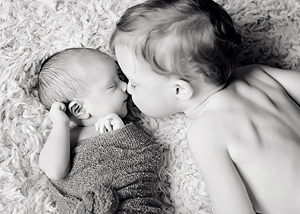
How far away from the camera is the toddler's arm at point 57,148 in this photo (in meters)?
1.45

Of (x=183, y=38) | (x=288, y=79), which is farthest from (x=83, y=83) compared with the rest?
(x=288, y=79)

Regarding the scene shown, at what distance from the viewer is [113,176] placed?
56.6 inches

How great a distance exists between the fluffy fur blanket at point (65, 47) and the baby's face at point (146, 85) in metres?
0.20

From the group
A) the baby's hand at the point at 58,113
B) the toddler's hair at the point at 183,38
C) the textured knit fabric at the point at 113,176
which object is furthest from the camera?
the baby's hand at the point at 58,113

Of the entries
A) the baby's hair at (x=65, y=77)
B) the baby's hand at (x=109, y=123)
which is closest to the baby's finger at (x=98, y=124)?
the baby's hand at (x=109, y=123)

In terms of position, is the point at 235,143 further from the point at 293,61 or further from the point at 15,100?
the point at 15,100

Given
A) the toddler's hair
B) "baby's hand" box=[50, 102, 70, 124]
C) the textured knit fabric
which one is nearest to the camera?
the toddler's hair

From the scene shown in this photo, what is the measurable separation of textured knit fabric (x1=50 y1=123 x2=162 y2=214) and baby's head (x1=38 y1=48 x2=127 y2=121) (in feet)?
0.36

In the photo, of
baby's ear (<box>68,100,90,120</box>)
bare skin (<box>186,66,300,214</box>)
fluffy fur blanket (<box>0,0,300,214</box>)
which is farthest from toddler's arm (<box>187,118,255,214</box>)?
baby's ear (<box>68,100,90,120</box>)

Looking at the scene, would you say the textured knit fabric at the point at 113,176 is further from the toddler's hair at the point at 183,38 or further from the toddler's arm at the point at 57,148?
the toddler's hair at the point at 183,38

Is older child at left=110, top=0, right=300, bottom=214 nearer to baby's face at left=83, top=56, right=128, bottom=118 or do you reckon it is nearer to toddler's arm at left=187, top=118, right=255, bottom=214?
toddler's arm at left=187, top=118, right=255, bottom=214

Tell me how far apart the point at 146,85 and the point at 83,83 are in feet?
0.83

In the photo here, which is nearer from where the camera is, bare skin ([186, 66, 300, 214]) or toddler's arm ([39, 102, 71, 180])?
bare skin ([186, 66, 300, 214])

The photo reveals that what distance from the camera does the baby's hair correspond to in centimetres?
152
